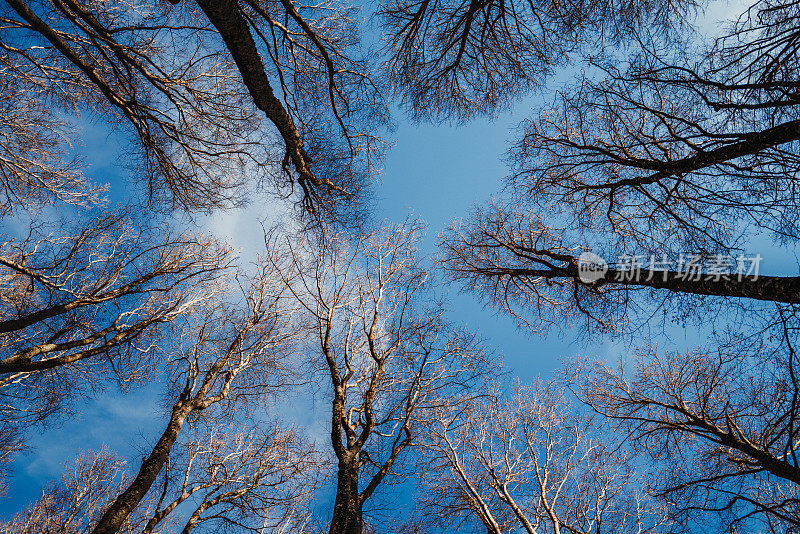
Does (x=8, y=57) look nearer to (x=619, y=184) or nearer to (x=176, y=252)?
(x=176, y=252)

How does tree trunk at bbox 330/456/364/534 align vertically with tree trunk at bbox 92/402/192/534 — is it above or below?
above

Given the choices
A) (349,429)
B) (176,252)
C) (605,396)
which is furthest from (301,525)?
(605,396)

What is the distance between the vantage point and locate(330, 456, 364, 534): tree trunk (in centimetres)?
422

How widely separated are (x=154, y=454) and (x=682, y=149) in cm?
980

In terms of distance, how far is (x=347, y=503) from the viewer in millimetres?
4379

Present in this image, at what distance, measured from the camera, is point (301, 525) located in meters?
9.58

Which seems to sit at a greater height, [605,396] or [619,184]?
[619,184]

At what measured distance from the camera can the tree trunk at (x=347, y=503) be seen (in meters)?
4.22

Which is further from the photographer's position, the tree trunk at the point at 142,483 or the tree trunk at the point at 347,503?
the tree trunk at the point at 142,483

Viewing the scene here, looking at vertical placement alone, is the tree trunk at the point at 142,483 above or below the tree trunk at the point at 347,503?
below

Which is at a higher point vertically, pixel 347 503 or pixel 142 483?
pixel 347 503

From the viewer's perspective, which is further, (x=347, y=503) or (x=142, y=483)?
(x=142, y=483)

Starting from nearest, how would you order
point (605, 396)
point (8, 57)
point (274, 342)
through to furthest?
point (8, 57)
point (605, 396)
point (274, 342)

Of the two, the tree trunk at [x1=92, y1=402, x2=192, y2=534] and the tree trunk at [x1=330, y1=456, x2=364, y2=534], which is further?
the tree trunk at [x1=92, y1=402, x2=192, y2=534]
